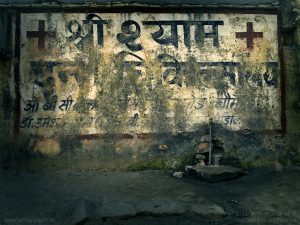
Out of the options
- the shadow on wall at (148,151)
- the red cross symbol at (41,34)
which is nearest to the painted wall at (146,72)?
the red cross symbol at (41,34)

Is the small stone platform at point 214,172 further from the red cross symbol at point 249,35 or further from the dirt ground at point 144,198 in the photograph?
the red cross symbol at point 249,35

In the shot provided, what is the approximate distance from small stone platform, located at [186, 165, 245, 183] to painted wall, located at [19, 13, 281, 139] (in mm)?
645

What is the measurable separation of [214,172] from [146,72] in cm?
175

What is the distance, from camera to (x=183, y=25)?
5418 millimetres

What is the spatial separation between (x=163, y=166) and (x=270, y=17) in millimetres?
2800

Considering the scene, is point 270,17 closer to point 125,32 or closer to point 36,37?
point 125,32

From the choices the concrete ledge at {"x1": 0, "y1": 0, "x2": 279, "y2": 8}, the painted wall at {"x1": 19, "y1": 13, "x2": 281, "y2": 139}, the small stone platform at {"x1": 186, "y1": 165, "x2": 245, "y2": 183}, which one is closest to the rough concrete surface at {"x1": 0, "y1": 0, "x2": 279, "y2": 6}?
the concrete ledge at {"x1": 0, "y1": 0, "x2": 279, "y2": 8}

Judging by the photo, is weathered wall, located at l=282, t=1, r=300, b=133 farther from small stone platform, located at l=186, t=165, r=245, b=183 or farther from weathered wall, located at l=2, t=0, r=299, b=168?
small stone platform, located at l=186, t=165, r=245, b=183

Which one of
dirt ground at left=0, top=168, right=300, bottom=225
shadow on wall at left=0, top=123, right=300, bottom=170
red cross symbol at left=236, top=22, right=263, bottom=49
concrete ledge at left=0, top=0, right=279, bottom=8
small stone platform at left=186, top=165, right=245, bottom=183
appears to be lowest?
dirt ground at left=0, top=168, right=300, bottom=225

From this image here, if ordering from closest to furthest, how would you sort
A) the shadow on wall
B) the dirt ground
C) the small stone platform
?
the dirt ground < the small stone platform < the shadow on wall

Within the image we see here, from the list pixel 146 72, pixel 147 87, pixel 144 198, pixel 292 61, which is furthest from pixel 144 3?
pixel 144 198

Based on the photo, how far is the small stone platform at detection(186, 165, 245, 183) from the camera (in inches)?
185

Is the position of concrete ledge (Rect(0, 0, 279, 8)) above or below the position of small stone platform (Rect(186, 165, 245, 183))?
above

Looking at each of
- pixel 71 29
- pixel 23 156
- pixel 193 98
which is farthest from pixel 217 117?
pixel 23 156
